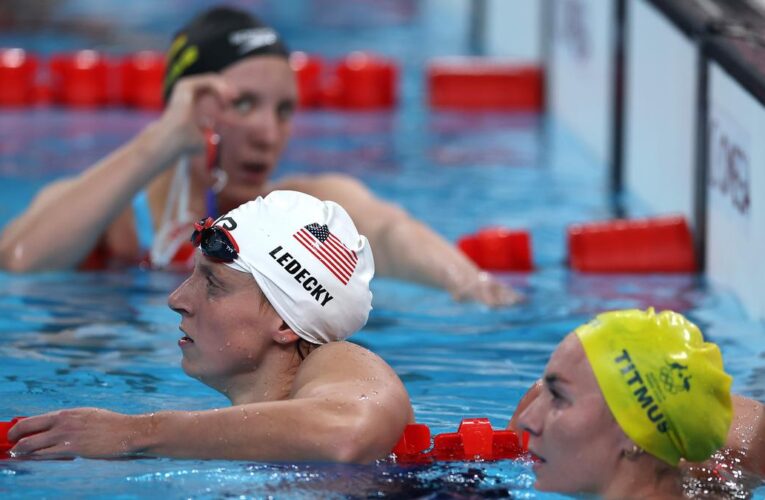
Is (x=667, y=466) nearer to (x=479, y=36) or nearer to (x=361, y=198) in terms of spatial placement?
(x=361, y=198)

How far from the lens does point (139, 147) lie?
526cm

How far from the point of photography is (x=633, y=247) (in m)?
6.09

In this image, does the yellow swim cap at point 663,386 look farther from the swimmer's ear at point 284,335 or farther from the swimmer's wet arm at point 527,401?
the swimmer's ear at point 284,335

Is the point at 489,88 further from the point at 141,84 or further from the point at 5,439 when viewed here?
the point at 5,439

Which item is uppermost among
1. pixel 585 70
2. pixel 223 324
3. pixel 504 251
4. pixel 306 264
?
pixel 306 264

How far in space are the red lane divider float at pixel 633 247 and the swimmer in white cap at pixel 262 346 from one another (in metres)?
2.59

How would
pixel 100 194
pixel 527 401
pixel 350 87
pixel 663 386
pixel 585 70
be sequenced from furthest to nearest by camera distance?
pixel 350 87
pixel 585 70
pixel 100 194
pixel 527 401
pixel 663 386

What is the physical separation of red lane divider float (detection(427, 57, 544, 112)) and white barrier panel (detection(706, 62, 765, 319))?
13.4ft

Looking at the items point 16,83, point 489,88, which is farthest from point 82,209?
point 489,88

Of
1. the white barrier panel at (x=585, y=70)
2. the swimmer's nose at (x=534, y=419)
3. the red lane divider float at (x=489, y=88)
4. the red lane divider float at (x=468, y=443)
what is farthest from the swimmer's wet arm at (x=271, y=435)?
the red lane divider float at (x=489, y=88)

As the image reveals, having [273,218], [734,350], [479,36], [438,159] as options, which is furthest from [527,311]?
[479,36]

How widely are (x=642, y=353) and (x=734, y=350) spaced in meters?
1.98

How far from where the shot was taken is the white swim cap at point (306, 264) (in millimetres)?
3490

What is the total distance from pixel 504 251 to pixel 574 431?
3159mm
